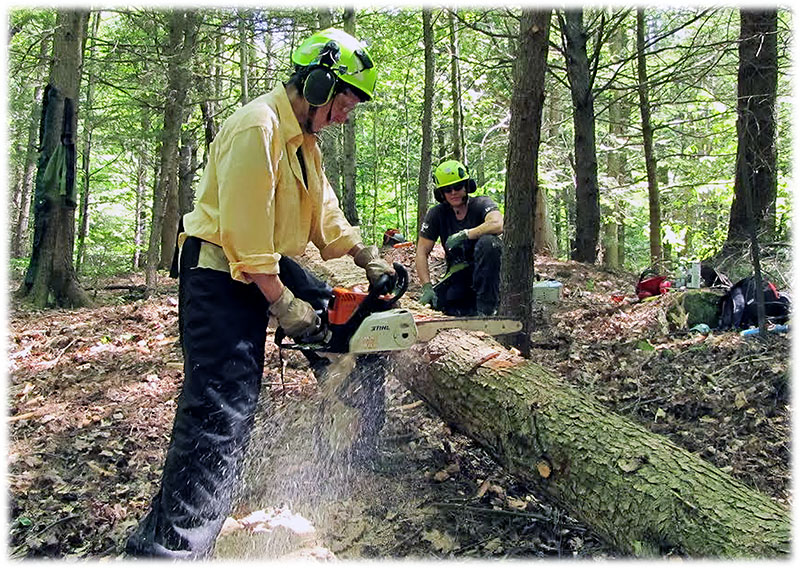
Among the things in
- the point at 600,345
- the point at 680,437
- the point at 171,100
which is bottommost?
the point at 680,437

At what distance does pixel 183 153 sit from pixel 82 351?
937cm

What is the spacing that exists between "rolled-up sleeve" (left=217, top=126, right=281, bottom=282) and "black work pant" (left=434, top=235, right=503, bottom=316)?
9.08ft

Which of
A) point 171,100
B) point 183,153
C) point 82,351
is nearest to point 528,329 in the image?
point 82,351

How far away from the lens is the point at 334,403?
3131 millimetres

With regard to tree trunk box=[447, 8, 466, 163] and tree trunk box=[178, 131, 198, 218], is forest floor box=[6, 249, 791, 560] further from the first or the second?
tree trunk box=[178, 131, 198, 218]

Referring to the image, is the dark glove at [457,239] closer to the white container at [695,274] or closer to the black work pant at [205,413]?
the white container at [695,274]

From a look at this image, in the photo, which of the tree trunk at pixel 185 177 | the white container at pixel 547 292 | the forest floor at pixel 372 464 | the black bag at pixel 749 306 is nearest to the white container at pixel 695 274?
the black bag at pixel 749 306

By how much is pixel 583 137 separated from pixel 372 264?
6.56 meters

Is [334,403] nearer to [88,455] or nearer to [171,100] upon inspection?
[88,455]

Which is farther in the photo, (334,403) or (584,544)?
(334,403)

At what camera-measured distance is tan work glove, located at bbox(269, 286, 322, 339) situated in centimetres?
226

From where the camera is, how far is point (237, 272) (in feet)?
7.07

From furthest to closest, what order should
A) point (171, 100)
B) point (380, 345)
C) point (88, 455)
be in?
1. point (171, 100)
2. point (88, 455)
3. point (380, 345)

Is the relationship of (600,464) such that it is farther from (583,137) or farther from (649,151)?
(649,151)
